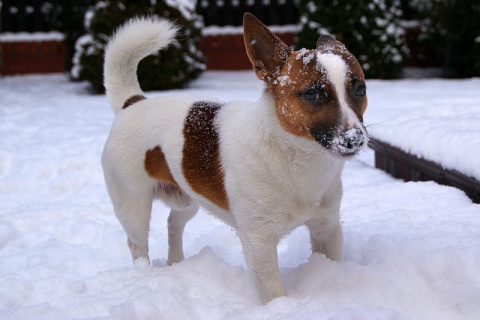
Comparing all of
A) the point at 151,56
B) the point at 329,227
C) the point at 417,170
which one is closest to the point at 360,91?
the point at 329,227

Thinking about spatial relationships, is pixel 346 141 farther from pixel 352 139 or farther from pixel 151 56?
pixel 151 56

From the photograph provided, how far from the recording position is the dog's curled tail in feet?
9.50

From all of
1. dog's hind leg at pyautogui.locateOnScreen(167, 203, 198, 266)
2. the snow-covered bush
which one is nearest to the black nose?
dog's hind leg at pyautogui.locateOnScreen(167, 203, 198, 266)

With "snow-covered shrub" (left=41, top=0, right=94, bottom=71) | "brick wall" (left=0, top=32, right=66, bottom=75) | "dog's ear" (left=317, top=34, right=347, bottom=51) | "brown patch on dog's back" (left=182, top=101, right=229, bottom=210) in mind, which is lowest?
"brick wall" (left=0, top=32, right=66, bottom=75)

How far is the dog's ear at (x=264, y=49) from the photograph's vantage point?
2.13 m

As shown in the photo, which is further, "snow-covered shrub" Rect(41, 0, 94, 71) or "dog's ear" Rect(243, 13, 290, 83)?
"snow-covered shrub" Rect(41, 0, 94, 71)

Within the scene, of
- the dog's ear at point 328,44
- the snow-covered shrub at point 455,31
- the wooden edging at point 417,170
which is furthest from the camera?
the snow-covered shrub at point 455,31

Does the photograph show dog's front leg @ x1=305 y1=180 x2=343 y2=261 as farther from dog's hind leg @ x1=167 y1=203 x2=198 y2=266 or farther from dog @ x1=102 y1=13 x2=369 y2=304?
dog's hind leg @ x1=167 y1=203 x2=198 y2=266

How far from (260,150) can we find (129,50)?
1.17m

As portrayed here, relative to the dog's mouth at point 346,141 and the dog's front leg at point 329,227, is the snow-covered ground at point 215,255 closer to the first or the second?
the dog's front leg at point 329,227

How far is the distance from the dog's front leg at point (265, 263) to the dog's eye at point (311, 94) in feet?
1.89

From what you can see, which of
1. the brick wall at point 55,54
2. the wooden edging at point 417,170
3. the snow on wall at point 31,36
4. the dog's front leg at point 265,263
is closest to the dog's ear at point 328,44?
the dog's front leg at point 265,263

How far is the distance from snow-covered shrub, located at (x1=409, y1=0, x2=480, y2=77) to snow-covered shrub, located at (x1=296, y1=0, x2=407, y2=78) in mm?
725

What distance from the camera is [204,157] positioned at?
7.94 ft
